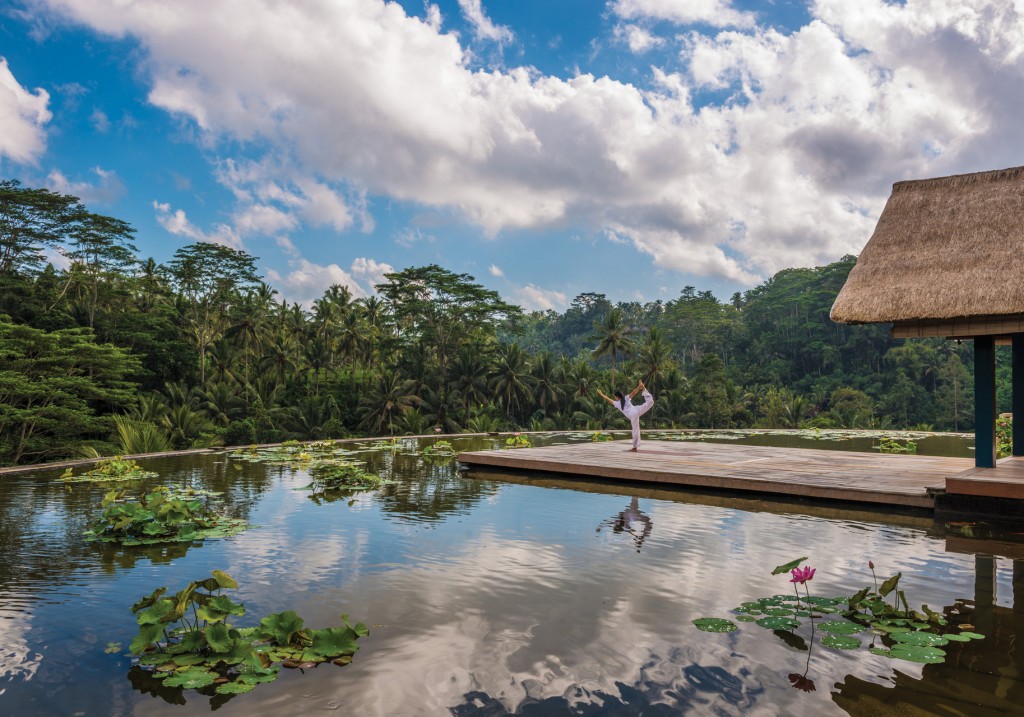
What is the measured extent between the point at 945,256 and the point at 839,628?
5.60m

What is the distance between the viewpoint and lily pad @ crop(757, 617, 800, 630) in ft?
11.7

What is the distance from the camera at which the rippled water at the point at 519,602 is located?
9.35 ft

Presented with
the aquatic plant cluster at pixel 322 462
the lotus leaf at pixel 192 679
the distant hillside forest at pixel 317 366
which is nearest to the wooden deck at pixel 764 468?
the aquatic plant cluster at pixel 322 462

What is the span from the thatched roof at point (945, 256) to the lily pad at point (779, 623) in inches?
182

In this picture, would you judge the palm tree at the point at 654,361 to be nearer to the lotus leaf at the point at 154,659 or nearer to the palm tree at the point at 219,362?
the palm tree at the point at 219,362

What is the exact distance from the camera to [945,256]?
7.38 m

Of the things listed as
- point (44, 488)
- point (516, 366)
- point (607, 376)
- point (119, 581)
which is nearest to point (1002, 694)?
point (119, 581)

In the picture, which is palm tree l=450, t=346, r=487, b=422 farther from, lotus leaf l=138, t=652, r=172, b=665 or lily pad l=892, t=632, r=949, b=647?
lily pad l=892, t=632, r=949, b=647

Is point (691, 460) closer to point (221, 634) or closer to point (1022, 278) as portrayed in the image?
point (1022, 278)

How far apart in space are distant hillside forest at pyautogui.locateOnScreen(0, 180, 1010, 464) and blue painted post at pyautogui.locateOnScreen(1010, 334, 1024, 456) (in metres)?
15.3

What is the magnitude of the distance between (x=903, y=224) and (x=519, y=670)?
7.69m

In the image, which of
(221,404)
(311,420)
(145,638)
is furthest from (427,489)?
(221,404)

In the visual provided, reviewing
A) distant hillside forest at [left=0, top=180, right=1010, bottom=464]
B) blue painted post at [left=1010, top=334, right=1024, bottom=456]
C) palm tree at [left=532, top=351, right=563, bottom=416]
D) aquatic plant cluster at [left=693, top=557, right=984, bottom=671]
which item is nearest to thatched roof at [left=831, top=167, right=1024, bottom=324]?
blue painted post at [left=1010, top=334, right=1024, bottom=456]

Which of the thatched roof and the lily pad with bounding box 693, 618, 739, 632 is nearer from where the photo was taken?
the lily pad with bounding box 693, 618, 739, 632
